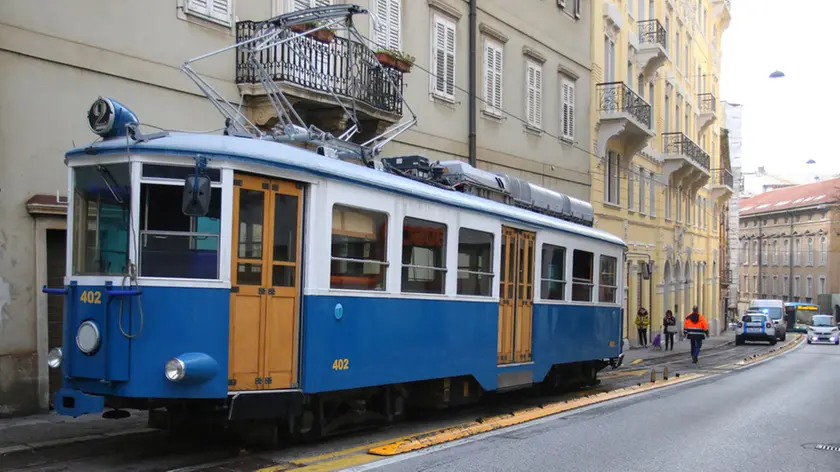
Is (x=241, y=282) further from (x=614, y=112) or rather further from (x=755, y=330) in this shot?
(x=755, y=330)

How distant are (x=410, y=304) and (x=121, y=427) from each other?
3.51 m

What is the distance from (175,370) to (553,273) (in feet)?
24.0

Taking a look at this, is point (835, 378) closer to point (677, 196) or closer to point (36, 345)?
point (36, 345)

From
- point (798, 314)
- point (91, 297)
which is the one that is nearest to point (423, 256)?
point (91, 297)

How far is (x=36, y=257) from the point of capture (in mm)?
11141

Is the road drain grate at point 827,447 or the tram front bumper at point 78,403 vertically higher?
the tram front bumper at point 78,403

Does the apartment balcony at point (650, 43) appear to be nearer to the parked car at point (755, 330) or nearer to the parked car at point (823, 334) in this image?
the parked car at point (755, 330)

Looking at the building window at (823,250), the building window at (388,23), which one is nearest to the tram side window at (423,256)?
the building window at (388,23)

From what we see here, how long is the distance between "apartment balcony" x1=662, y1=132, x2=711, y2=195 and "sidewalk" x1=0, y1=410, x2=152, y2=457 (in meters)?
30.3

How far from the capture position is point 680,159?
3700 cm

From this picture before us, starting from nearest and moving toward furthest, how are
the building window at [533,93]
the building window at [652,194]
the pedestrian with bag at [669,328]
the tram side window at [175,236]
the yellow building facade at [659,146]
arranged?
the tram side window at [175,236] < the building window at [533,93] < the yellow building facade at [659,146] < the pedestrian with bag at [669,328] < the building window at [652,194]

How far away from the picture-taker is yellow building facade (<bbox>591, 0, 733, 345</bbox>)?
29.0m

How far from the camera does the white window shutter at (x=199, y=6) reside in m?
13.0

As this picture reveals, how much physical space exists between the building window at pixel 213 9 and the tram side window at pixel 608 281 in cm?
740
